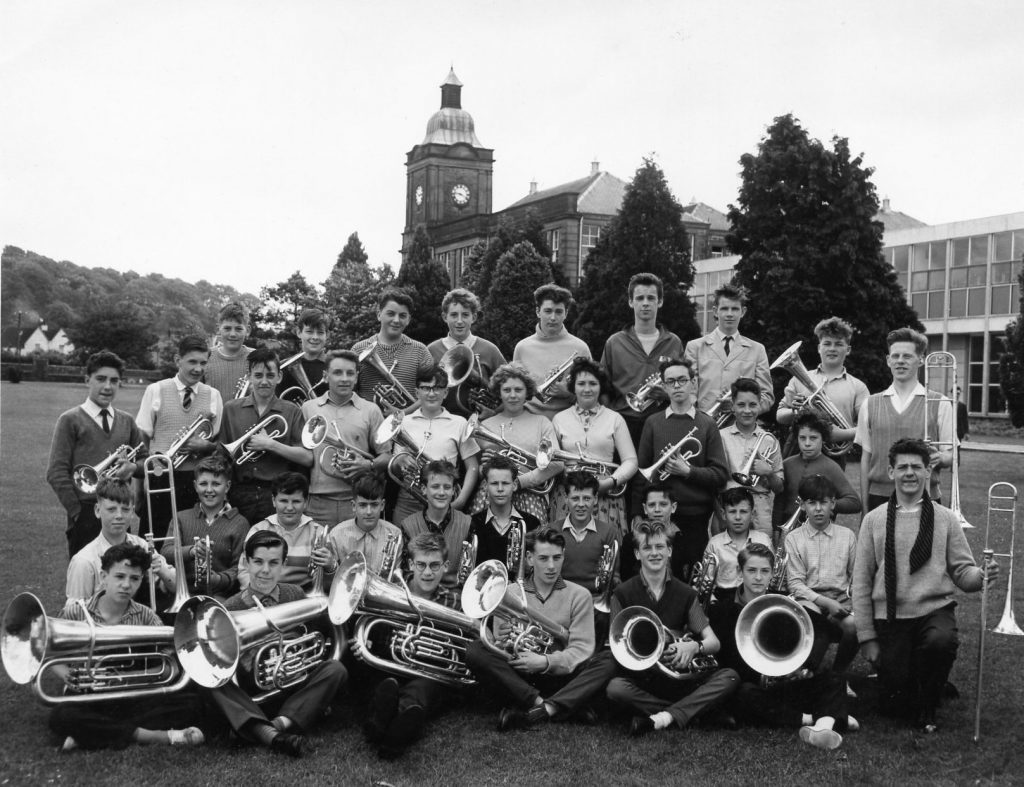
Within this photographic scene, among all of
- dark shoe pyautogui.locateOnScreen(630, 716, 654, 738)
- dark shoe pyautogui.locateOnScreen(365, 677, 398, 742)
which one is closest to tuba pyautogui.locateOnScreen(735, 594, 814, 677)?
dark shoe pyautogui.locateOnScreen(630, 716, 654, 738)

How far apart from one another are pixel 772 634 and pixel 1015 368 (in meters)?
20.4

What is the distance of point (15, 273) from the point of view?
6562 cm

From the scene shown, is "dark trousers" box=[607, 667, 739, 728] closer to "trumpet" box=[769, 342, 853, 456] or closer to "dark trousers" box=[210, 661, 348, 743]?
"dark trousers" box=[210, 661, 348, 743]

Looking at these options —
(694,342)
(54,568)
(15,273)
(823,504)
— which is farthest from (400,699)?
(15,273)

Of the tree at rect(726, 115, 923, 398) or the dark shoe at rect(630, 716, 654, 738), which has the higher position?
the tree at rect(726, 115, 923, 398)

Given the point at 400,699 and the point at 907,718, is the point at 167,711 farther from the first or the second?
the point at 907,718

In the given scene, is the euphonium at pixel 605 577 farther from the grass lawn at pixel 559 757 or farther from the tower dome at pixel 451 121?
the tower dome at pixel 451 121

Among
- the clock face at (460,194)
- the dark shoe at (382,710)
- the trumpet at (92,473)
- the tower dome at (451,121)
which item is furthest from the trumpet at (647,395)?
the tower dome at (451,121)

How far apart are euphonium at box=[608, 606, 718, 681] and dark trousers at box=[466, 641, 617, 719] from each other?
0.17 metres

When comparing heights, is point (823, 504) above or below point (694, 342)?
below

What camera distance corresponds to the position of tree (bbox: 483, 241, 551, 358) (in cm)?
4188

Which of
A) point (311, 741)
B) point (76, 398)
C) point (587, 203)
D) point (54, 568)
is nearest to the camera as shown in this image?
point (311, 741)

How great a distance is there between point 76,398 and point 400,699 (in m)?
40.4

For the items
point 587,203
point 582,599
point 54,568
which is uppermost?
point 587,203
